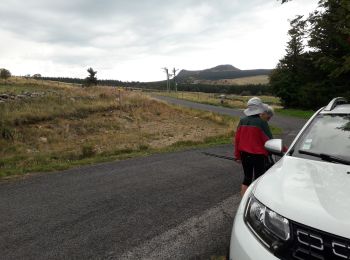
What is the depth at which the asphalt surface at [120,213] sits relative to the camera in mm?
4449

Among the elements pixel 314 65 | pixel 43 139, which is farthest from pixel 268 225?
pixel 314 65

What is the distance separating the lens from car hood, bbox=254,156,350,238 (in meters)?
2.43

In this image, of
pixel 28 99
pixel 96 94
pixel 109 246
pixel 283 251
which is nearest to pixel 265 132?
pixel 109 246

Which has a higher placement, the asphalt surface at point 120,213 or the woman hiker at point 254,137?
the woman hiker at point 254,137

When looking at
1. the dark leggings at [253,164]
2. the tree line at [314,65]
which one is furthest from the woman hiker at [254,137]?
the tree line at [314,65]

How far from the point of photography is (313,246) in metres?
2.36

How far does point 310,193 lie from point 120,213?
139 inches

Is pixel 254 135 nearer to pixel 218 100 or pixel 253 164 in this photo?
pixel 253 164

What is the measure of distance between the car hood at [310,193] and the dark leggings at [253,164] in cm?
180

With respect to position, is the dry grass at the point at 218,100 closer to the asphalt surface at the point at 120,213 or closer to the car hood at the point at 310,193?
the asphalt surface at the point at 120,213

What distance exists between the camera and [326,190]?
281 centimetres

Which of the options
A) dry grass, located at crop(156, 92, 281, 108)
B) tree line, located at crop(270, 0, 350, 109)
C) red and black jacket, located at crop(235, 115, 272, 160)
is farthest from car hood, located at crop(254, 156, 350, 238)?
dry grass, located at crop(156, 92, 281, 108)

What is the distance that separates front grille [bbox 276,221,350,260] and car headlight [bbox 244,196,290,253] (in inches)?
2.3

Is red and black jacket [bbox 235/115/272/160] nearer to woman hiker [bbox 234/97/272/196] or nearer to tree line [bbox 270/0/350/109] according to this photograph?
woman hiker [bbox 234/97/272/196]
